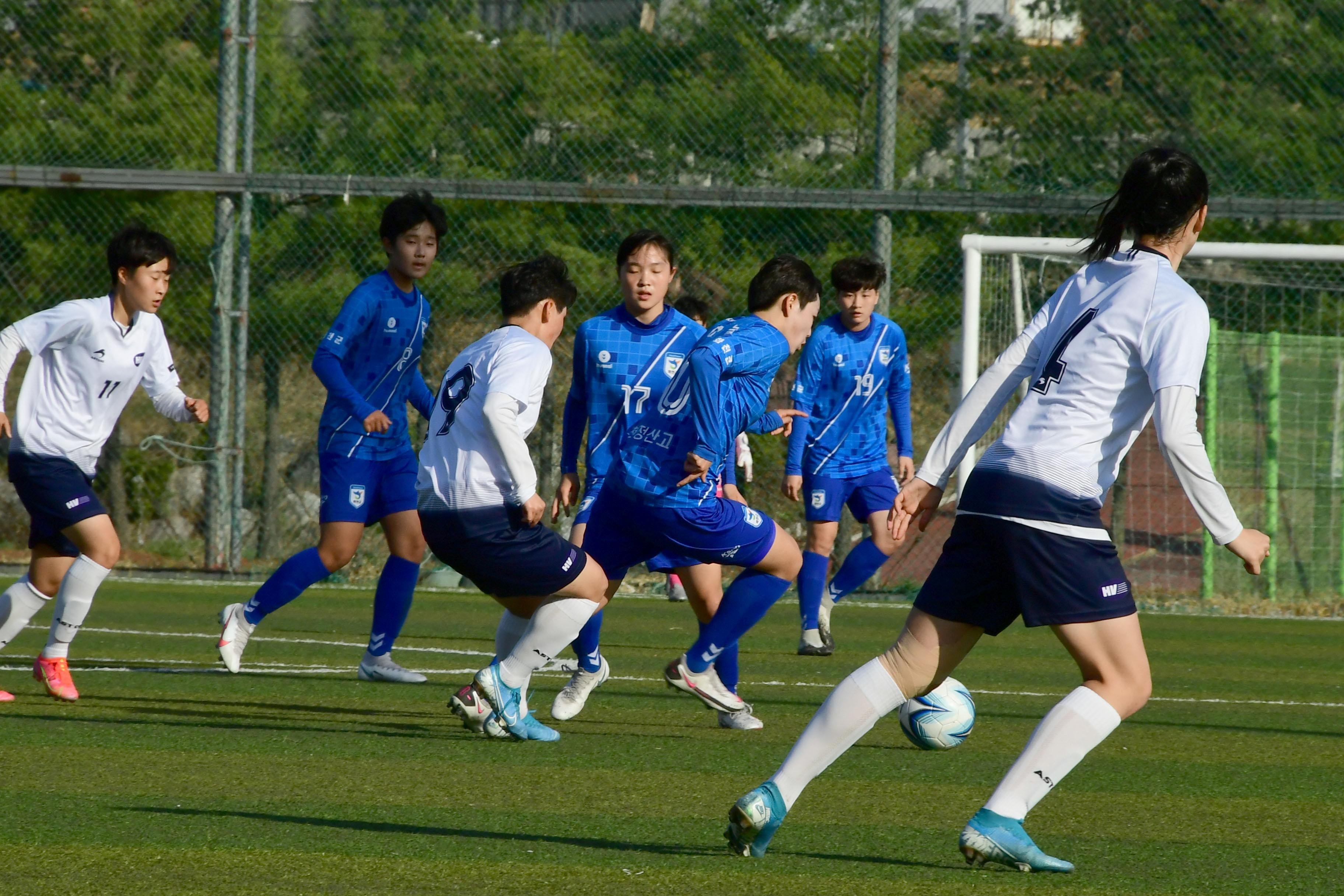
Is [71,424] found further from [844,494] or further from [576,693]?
[844,494]

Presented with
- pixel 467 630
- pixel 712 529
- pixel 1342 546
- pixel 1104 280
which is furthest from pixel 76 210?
pixel 1104 280

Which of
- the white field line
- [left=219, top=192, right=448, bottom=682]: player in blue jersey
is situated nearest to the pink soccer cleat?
[left=219, top=192, right=448, bottom=682]: player in blue jersey

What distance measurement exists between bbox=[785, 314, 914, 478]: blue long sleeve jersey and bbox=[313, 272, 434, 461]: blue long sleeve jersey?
2495 millimetres

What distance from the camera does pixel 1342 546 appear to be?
1289 cm

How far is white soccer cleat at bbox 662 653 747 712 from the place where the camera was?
5.84 m

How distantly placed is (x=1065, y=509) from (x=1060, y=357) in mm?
380

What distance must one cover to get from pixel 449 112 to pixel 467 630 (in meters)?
5.60

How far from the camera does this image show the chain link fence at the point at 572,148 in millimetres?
12594

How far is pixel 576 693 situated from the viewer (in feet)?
20.6

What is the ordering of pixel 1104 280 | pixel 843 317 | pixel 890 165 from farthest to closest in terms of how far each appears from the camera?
1. pixel 890 165
2. pixel 843 317
3. pixel 1104 280

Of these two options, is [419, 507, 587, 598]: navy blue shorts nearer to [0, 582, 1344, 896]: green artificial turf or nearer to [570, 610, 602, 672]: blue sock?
[0, 582, 1344, 896]: green artificial turf

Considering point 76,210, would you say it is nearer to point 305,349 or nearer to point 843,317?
point 305,349

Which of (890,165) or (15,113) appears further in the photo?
(15,113)

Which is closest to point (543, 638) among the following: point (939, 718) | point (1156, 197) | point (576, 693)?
point (576, 693)
